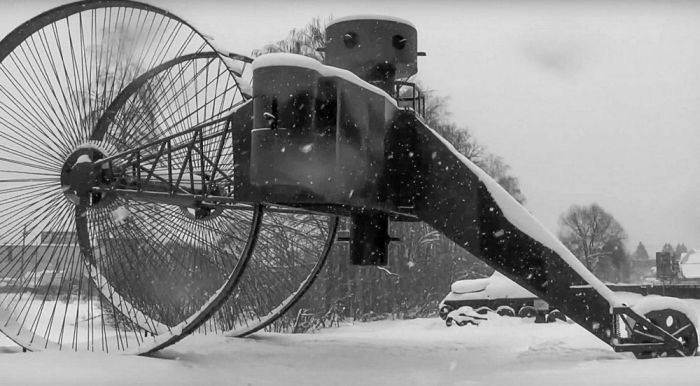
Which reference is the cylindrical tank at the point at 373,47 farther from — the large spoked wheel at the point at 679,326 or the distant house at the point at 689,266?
the distant house at the point at 689,266

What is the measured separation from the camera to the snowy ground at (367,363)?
729 centimetres

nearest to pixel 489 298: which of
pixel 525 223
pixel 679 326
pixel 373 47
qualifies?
pixel 679 326

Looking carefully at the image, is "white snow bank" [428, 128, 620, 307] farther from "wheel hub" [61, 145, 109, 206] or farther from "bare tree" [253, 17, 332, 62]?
"bare tree" [253, 17, 332, 62]

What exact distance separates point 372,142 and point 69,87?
13.7 feet

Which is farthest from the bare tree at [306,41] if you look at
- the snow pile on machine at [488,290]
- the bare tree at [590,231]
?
the bare tree at [590,231]

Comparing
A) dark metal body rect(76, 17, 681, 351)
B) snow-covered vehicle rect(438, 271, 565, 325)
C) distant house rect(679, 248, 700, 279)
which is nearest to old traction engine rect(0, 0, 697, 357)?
dark metal body rect(76, 17, 681, 351)

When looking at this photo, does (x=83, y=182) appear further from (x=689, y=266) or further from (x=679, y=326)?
(x=689, y=266)

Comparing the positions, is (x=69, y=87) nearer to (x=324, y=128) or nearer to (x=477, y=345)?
(x=324, y=128)

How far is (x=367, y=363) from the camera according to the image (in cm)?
952

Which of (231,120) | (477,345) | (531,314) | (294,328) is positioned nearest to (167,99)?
(231,120)

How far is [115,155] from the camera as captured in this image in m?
9.55

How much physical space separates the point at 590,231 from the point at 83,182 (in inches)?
1618

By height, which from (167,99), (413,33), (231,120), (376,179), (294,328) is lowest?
(294,328)

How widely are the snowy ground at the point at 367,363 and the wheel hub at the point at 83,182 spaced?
2292 mm
